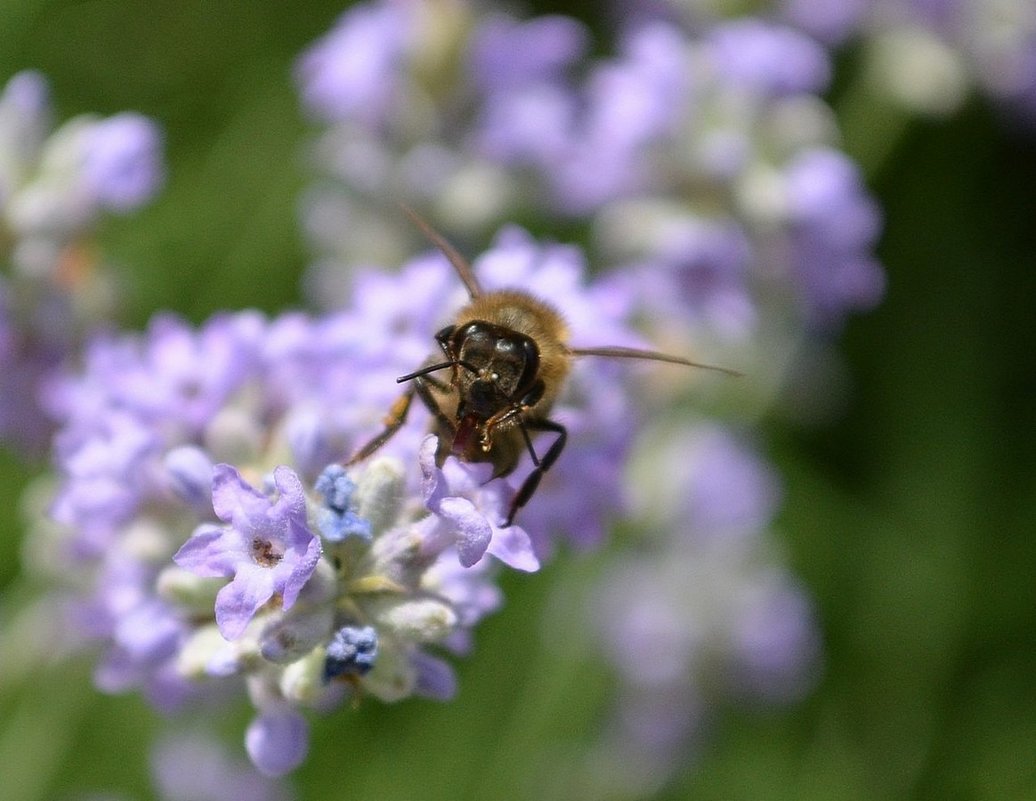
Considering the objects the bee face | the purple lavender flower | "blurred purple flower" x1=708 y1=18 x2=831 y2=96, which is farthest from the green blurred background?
the bee face

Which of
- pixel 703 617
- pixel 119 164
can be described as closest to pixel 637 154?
pixel 119 164

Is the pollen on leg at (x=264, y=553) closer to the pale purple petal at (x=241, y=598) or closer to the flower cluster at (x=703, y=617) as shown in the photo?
the pale purple petal at (x=241, y=598)

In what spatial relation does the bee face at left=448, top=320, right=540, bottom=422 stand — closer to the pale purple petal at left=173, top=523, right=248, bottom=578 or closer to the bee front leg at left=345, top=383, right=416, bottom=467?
A: the bee front leg at left=345, top=383, right=416, bottom=467

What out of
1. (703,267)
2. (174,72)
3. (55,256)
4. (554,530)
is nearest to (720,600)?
(703,267)

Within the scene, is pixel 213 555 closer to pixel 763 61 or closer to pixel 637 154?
pixel 637 154

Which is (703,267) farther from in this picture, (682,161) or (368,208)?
(368,208)

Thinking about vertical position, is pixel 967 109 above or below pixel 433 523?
below

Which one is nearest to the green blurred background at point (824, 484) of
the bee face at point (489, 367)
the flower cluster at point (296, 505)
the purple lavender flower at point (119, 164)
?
the purple lavender flower at point (119, 164)
